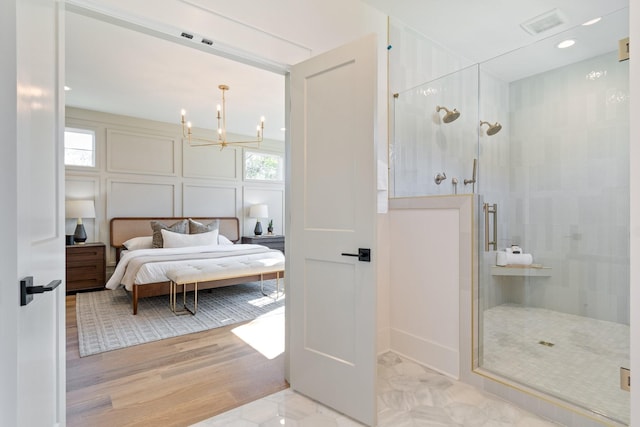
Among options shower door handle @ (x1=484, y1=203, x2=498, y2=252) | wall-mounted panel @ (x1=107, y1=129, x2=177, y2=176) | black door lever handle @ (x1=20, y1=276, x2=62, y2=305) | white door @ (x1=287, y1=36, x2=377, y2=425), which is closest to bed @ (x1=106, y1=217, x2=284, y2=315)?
wall-mounted panel @ (x1=107, y1=129, x2=177, y2=176)

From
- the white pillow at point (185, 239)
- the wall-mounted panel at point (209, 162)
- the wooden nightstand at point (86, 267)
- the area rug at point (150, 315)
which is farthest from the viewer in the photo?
the wall-mounted panel at point (209, 162)

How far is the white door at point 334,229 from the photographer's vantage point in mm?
1758

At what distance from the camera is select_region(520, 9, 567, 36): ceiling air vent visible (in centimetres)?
261

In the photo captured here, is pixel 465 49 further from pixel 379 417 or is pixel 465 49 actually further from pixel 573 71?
pixel 379 417

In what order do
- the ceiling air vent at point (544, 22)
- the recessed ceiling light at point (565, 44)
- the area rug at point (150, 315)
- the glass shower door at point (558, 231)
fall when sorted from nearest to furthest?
the glass shower door at point (558, 231) < the recessed ceiling light at point (565, 44) < the ceiling air vent at point (544, 22) < the area rug at point (150, 315)

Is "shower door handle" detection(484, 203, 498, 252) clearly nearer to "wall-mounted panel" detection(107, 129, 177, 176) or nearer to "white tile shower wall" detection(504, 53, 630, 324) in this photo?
"white tile shower wall" detection(504, 53, 630, 324)

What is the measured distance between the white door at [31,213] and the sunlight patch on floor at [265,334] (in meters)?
1.53

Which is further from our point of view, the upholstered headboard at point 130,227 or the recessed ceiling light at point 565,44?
the upholstered headboard at point 130,227

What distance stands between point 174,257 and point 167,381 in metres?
2.16

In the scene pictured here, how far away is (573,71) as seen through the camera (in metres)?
2.47

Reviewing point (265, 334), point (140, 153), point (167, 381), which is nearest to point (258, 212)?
point (140, 153)

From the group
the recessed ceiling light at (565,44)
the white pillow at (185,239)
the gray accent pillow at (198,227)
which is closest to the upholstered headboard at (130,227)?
the gray accent pillow at (198,227)

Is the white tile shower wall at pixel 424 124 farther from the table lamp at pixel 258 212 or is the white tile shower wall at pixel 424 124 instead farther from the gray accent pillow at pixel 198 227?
the table lamp at pixel 258 212

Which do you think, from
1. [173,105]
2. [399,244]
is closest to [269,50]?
[399,244]
